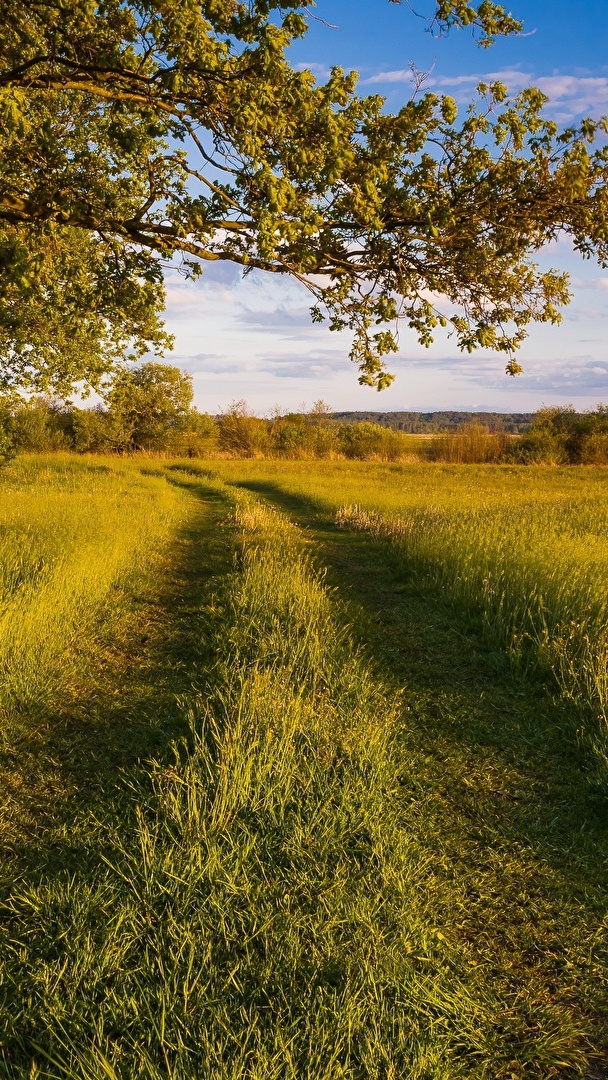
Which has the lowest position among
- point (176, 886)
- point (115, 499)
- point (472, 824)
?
point (472, 824)

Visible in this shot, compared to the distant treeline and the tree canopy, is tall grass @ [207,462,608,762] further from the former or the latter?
the distant treeline

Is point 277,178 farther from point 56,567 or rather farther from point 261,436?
point 261,436

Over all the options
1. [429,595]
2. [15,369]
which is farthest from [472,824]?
[15,369]

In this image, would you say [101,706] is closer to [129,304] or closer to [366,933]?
[366,933]

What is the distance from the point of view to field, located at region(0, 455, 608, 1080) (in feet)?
7.07

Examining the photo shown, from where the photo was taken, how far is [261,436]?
54312 mm

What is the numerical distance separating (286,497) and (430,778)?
740 inches

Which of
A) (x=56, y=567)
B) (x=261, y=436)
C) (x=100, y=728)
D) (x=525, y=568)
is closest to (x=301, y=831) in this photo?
(x=100, y=728)

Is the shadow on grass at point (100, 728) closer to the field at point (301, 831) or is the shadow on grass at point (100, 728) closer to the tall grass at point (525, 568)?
the field at point (301, 831)

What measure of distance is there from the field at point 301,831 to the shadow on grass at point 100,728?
0.9 inches

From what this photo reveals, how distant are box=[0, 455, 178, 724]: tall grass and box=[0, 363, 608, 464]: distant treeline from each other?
30.2 meters

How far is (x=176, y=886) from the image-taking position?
2680 millimetres

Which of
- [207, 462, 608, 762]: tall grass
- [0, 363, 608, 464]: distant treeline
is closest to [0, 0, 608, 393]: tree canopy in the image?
[207, 462, 608, 762]: tall grass

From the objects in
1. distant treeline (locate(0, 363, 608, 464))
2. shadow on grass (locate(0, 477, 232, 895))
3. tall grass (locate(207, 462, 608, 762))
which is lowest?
shadow on grass (locate(0, 477, 232, 895))
